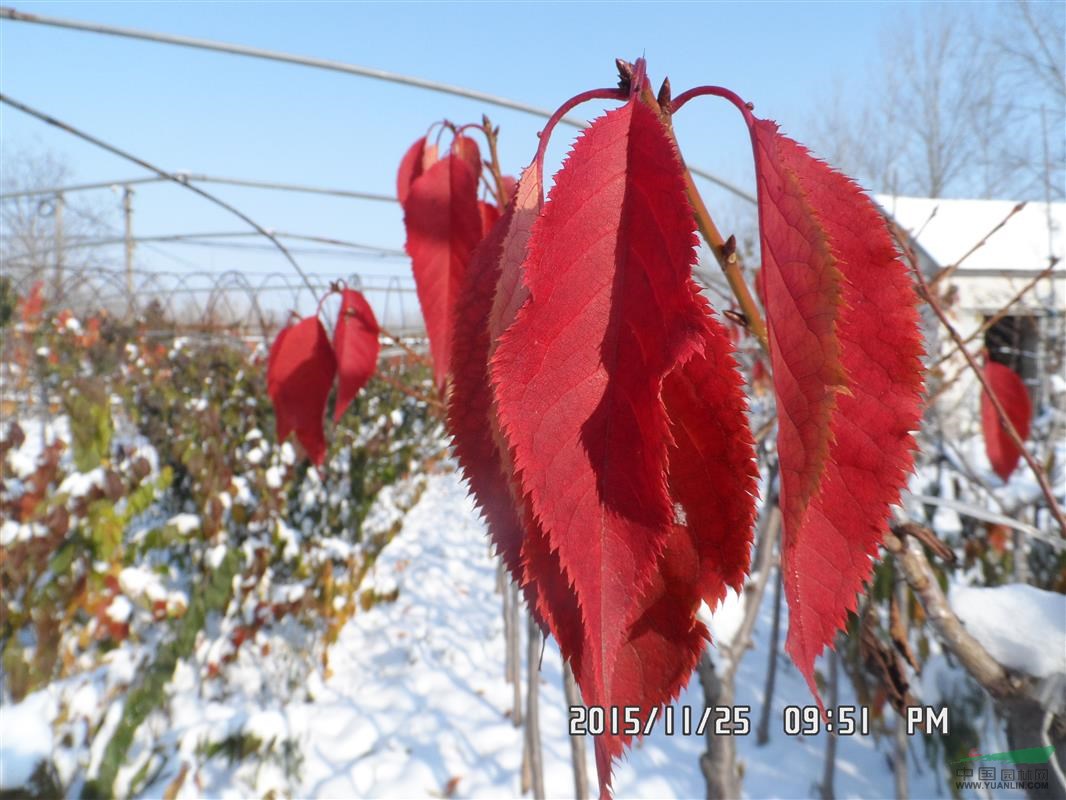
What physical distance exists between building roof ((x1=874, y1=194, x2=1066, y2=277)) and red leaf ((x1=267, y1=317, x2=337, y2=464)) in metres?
5.00

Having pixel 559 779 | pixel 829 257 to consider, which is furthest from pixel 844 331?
pixel 559 779

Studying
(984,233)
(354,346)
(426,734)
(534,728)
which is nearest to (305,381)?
(354,346)

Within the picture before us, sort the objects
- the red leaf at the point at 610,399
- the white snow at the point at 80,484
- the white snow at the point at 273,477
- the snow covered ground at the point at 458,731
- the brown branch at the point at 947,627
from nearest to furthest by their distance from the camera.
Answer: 1. the red leaf at the point at 610,399
2. the brown branch at the point at 947,627
3. the snow covered ground at the point at 458,731
4. the white snow at the point at 80,484
5. the white snow at the point at 273,477

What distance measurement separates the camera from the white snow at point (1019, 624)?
1.44 feet

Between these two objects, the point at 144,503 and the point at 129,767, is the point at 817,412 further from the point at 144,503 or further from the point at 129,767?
the point at 144,503

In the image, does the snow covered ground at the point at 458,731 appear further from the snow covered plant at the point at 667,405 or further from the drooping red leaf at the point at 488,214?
the snow covered plant at the point at 667,405

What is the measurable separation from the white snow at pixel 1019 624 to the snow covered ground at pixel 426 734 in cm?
91

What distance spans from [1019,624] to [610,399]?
1.52ft

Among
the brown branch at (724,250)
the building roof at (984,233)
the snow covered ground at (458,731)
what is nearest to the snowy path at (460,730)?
the snow covered ground at (458,731)

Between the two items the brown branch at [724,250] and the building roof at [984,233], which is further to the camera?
the building roof at [984,233]

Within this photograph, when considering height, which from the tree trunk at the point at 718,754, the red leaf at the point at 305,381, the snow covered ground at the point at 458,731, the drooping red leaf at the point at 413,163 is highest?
the drooping red leaf at the point at 413,163

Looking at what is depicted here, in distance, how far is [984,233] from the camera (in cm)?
526

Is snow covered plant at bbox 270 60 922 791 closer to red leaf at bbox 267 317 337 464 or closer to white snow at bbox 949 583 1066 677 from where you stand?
white snow at bbox 949 583 1066 677

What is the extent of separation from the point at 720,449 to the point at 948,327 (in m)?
0.36
